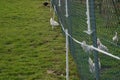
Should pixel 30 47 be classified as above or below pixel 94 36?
below

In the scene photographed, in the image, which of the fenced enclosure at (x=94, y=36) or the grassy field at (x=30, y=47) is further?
the grassy field at (x=30, y=47)

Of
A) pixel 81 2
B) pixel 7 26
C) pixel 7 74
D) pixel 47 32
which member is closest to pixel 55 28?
pixel 47 32

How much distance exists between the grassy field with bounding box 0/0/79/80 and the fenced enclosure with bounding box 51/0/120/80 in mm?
1271

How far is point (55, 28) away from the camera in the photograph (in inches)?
548

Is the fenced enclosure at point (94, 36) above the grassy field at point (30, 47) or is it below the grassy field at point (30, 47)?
above

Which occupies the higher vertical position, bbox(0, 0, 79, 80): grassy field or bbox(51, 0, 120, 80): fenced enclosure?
bbox(51, 0, 120, 80): fenced enclosure

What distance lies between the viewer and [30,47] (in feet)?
36.5

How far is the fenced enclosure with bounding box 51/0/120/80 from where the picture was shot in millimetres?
4414

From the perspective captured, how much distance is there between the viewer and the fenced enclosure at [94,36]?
4.41 metres

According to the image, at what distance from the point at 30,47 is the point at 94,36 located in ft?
22.5

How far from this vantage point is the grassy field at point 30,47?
27.9 ft

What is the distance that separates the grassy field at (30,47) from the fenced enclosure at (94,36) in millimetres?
1271

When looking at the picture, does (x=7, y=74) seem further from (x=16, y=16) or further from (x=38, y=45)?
(x=16, y=16)

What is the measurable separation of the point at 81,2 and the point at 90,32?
117 inches
